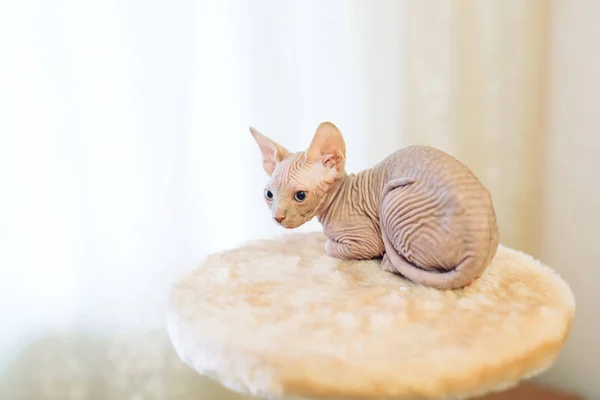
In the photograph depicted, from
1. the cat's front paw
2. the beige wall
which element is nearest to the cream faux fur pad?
the cat's front paw

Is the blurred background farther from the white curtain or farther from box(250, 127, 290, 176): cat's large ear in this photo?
box(250, 127, 290, 176): cat's large ear

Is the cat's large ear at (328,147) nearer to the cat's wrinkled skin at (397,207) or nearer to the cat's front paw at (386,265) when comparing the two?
the cat's wrinkled skin at (397,207)

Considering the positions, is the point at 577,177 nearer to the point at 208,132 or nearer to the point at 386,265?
the point at 386,265

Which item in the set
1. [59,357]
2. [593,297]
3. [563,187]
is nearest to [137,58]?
[59,357]

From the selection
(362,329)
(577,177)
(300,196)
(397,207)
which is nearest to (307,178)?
(300,196)

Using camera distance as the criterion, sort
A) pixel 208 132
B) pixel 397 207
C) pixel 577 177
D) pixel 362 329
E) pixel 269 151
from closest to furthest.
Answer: pixel 362 329 < pixel 397 207 < pixel 269 151 < pixel 208 132 < pixel 577 177

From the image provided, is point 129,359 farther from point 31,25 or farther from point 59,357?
point 31,25

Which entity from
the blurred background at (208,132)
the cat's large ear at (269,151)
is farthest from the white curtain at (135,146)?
the cat's large ear at (269,151)
